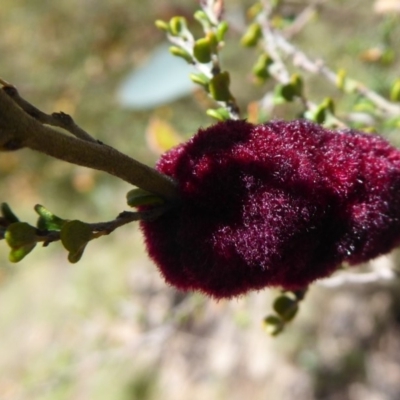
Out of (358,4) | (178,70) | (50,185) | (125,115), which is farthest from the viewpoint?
(50,185)

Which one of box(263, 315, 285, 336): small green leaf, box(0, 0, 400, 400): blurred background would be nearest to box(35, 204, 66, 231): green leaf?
box(263, 315, 285, 336): small green leaf

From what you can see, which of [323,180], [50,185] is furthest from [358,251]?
[50,185]

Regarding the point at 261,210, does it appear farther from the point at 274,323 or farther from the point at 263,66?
the point at 263,66

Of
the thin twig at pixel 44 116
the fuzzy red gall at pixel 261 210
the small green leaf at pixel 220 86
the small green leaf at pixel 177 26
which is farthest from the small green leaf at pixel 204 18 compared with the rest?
the thin twig at pixel 44 116

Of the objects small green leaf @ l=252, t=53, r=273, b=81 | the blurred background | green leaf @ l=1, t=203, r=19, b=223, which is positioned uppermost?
the blurred background

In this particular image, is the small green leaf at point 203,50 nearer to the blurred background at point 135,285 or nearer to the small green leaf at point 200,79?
the small green leaf at point 200,79

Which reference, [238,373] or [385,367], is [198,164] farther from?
[238,373]

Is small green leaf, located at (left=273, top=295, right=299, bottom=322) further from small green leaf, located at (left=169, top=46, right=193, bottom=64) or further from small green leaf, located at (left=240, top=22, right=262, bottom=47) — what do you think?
small green leaf, located at (left=240, top=22, right=262, bottom=47)
